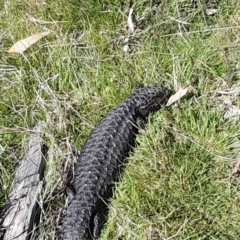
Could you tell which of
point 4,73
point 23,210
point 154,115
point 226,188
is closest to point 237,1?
point 154,115

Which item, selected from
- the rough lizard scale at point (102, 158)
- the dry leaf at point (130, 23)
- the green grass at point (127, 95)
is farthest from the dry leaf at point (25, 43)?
the rough lizard scale at point (102, 158)

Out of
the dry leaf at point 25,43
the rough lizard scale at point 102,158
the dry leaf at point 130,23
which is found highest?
the dry leaf at point 25,43

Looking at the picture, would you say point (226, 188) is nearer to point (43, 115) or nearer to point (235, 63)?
point (235, 63)

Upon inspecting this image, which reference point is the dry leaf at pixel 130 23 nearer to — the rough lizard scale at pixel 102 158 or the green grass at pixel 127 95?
the green grass at pixel 127 95

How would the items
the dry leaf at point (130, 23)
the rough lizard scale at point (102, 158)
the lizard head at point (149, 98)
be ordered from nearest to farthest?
1. the rough lizard scale at point (102, 158)
2. the lizard head at point (149, 98)
3. the dry leaf at point (130, 23)

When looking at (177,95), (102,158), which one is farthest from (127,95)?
(102,158)

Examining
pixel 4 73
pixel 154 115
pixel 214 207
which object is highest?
pixel 4 73

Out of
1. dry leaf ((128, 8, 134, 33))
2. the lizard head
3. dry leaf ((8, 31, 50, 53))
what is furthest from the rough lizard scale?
dry leaf ((8, 31, 50, 53))
